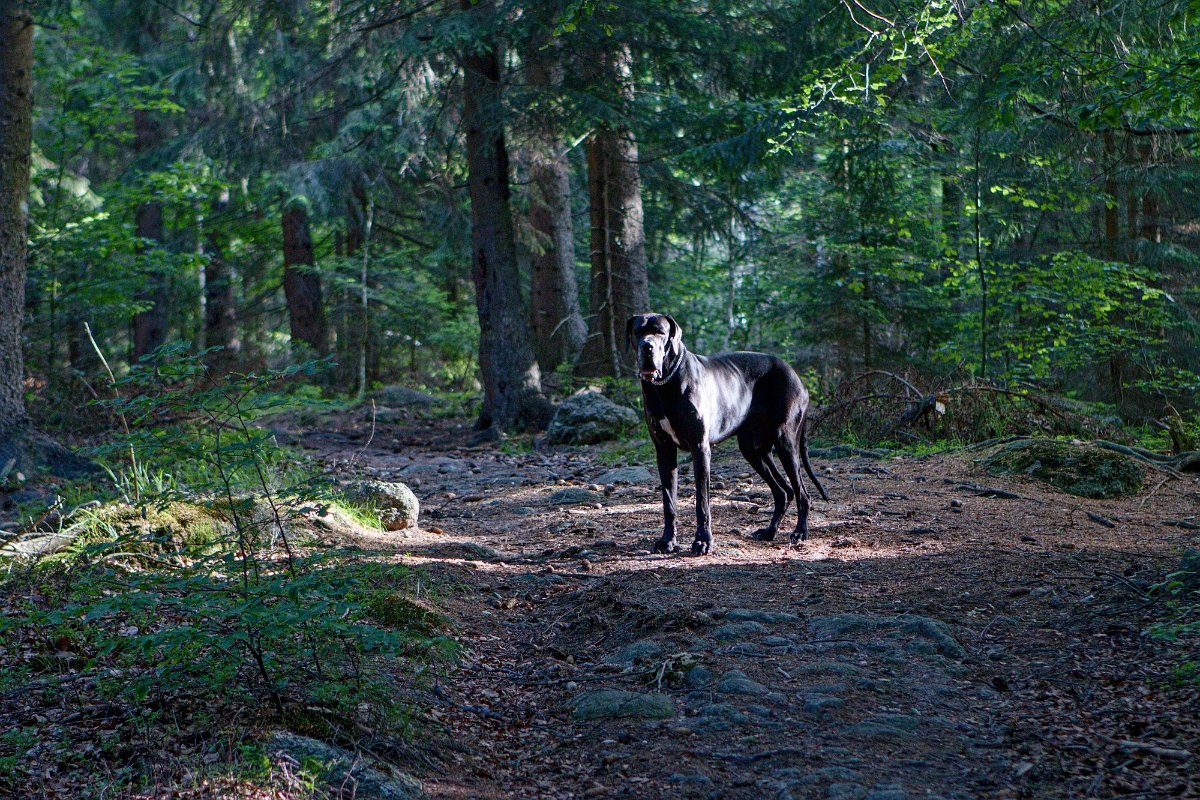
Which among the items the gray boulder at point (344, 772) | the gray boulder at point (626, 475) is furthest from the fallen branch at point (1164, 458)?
the gray boulder at point (344, 772)

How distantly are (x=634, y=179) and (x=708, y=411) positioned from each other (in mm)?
10069

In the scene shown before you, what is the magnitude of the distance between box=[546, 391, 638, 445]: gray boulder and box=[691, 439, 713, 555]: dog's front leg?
640 cm

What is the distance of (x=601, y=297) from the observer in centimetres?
1638

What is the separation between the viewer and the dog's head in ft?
21.1

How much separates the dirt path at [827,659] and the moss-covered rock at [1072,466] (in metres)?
0.59

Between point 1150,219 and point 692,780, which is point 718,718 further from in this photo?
point 1150,219

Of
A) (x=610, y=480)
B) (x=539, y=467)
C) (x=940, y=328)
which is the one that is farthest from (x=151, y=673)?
(x=940, y=328)

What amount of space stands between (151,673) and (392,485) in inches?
180

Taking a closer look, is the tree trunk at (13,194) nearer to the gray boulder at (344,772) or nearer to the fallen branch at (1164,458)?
the gray boulder at (344,772)

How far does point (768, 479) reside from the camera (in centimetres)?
754

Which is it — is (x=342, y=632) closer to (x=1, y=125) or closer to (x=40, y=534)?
(x=40, y=534)

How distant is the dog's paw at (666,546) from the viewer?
6941 millimetres

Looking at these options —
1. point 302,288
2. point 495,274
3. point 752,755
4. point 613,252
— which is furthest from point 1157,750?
point 302,288

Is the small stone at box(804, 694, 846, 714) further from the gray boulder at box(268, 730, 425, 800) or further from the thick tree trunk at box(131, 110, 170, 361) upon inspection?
the thick tree trunk at box(131, 110, 170, 361)
